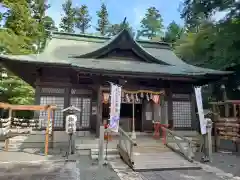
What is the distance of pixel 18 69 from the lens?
10.5 m

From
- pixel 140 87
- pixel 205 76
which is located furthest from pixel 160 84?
pixel 205 76

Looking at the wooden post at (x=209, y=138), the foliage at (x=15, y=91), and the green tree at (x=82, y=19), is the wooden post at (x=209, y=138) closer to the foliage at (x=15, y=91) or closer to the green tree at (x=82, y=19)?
the foliage at (x=15, y=91)

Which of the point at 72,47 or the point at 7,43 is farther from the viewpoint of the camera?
the point at 7,43

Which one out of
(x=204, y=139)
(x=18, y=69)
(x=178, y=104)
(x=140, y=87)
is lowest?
(x=204, y=139)

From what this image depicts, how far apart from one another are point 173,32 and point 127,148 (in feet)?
122

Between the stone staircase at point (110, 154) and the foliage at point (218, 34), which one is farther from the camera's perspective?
the foliage at point (218, 34)

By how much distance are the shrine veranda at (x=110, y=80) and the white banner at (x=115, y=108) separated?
2.54 feet

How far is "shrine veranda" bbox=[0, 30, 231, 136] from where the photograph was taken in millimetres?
9242

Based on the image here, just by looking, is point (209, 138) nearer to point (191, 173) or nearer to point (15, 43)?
point (191, 173)

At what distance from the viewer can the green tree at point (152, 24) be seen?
144 feet

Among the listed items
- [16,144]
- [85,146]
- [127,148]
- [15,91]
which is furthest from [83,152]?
[15,91]

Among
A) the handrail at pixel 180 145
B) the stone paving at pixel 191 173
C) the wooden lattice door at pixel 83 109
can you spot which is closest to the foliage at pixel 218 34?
the handrail at pixel 180 145

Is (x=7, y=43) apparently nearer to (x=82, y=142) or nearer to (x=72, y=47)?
(x=72, y=47)

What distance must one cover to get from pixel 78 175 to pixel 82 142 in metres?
2.92
